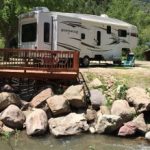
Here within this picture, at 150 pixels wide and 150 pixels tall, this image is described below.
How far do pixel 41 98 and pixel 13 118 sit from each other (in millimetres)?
2287

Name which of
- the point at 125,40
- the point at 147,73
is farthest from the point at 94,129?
the point at 125,40

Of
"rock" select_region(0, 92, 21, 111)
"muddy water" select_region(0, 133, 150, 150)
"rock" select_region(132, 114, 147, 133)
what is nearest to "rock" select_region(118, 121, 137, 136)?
"rock" select_region(132, 114, 147, 133)

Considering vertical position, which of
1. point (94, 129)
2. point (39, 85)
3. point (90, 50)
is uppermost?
point (90, 50)

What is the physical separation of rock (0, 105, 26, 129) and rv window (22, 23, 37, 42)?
25.7ft

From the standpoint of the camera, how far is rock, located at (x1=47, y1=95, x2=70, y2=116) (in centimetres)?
2109

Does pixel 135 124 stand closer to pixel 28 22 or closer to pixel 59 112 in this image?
pixel 59 112

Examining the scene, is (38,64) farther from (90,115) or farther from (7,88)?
(90,115)

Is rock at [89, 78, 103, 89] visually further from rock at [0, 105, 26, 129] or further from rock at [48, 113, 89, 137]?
rock at [0, 105, 26, 129]

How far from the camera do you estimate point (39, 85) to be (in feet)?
78.6

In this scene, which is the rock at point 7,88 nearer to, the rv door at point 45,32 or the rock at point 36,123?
the rock at point 36,123

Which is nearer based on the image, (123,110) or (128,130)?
(128,130)

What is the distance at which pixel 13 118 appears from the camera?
798 inches

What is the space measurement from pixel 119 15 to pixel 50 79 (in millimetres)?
35330

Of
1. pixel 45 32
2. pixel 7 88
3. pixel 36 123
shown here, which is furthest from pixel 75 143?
pixel 45 32
